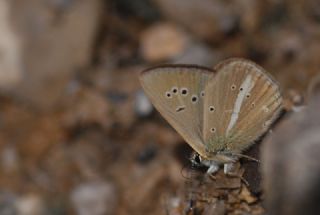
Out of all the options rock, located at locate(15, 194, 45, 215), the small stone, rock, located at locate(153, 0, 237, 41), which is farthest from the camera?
rock, located at locate(153, 0, 237, 41)

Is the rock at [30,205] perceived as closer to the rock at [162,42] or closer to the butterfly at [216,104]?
the rock at [162,42]

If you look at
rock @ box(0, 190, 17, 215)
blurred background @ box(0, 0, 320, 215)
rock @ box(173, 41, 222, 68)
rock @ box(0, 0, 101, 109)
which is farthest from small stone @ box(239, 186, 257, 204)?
rock @ box(0, 0, 101, 109)

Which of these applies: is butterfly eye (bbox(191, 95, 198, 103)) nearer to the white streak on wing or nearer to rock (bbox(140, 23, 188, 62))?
the white streak on wing

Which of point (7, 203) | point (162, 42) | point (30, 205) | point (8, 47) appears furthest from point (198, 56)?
point (7, 203)

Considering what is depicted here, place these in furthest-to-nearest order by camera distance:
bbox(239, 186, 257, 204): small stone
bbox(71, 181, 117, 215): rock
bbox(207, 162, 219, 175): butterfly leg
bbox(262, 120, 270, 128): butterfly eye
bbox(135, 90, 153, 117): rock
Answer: bbox(135, 90, 153, 117): rock < bbox(71, 181, 117, 215): rock < bbox(207, 162, 219, 175): butterfly leg < bbox(262, 120, 270, 128): butterfly eye < bbox(239, 186, 257, 204): small stone

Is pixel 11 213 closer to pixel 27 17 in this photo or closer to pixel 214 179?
pixel 27 17
